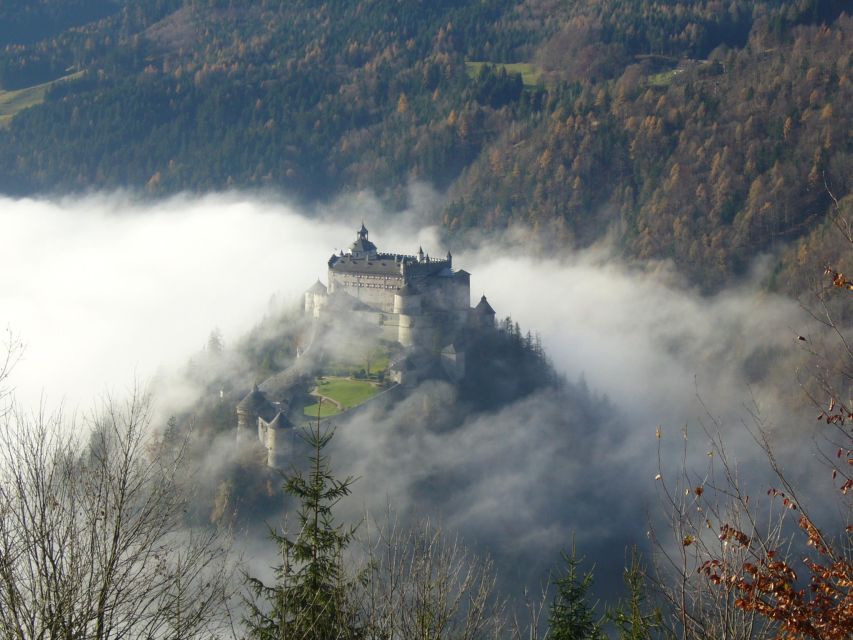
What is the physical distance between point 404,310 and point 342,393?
925cm

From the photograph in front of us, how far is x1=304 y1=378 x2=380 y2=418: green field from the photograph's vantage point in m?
74.0

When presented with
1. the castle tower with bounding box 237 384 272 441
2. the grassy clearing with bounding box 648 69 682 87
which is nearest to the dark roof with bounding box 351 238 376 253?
the castle tower with bounding box 237 384 272 441

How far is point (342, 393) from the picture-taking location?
251ft

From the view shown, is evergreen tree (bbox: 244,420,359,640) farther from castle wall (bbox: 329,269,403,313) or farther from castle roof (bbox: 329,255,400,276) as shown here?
castle roof (bbox: 329,255,400,276)

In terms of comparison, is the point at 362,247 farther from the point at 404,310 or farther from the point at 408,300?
the point at 404,310

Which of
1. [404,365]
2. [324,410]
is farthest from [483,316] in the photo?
[324,410]

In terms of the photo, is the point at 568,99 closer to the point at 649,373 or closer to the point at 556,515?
the point at 649,373

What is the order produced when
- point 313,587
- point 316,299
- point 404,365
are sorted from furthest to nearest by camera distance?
point 316,299
point 404,365
point 313,587

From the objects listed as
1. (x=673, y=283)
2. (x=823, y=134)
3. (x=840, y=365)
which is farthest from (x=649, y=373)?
(x=823, y=134)

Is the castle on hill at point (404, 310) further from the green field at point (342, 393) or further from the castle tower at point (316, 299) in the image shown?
the green field at point (342, 393)

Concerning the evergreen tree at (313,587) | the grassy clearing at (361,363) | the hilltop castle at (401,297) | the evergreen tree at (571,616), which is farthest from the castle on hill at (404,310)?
the evergreen tree at (313,587)

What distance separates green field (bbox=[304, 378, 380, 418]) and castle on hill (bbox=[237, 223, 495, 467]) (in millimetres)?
1320

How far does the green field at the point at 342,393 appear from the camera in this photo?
74.0 meters

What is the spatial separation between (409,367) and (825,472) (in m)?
43.3
